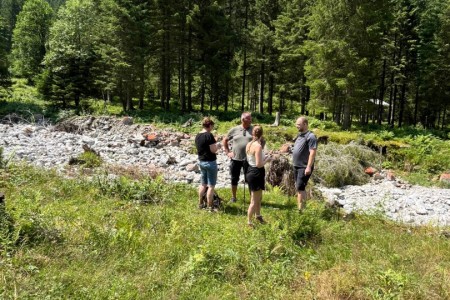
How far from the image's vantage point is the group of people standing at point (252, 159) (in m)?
6.02

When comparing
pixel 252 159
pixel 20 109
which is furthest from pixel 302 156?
pixel 20 109

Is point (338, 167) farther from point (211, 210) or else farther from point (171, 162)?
point (211, 210)

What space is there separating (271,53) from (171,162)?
20284 millimetres

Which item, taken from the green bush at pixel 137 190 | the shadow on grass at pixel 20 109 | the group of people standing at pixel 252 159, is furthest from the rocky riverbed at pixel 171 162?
the shadow on grass at pixel 20 109

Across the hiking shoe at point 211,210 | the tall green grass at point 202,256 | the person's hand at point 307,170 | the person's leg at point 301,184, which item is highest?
the person's hand at point 307,170

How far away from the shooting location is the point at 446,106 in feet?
108

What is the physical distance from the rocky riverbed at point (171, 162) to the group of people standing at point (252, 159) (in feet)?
6.06

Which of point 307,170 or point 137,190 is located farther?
point 137,190

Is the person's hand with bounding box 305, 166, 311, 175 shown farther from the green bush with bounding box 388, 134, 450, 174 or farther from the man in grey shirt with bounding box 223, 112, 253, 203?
the green bush with bounding box 388, 134, 450, 174

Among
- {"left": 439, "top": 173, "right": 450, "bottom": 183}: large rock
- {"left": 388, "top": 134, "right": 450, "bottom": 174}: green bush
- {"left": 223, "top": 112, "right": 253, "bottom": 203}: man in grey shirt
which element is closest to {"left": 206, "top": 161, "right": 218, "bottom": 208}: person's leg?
{"left": 223, "top": 112, "right": 253, "bottom": 203}: man in grey shirt

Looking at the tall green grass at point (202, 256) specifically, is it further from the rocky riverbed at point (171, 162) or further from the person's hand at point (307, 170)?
the rocky riverbed at point (171, 162)

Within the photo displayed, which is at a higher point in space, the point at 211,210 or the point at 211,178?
the point at 211,178

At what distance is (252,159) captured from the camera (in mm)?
6082

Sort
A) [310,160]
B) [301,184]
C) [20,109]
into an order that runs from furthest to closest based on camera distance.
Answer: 1. [20,109]
2. [301,184]
3. [310,160]
